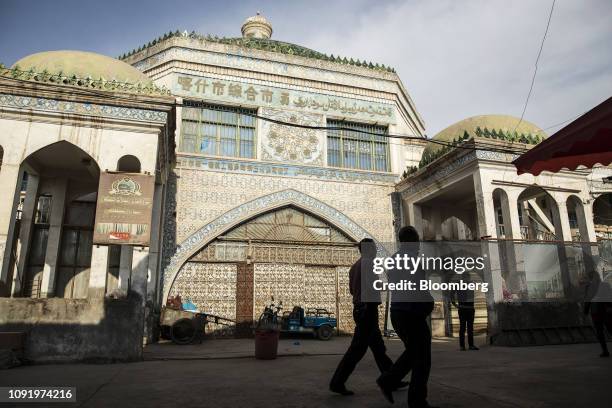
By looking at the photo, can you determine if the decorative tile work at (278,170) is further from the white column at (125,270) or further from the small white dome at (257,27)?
the small white dome at (257,27)

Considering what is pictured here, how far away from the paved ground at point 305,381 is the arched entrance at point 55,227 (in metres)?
4.20

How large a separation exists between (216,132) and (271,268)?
4311 mm

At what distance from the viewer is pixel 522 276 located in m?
10.4

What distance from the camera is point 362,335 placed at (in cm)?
417

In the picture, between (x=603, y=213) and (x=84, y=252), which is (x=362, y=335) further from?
(x=603, y=213)

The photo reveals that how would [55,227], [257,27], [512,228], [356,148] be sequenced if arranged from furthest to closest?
[257,27] < [356,148] < [512,228] < [55,227]

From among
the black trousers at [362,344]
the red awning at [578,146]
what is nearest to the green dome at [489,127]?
the red awning at [578,146]

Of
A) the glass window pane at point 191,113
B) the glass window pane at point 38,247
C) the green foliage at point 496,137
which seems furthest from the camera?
the glass window pane at point 191,113

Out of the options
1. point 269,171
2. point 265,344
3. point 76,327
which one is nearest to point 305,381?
point 265,344

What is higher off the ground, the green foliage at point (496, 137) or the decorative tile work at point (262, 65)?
the decorative tile work at point (262, 65)

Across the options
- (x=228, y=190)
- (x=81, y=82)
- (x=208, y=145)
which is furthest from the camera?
(x=208, y=145)

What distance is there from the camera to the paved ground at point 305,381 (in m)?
3.66

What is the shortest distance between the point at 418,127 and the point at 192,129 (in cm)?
864

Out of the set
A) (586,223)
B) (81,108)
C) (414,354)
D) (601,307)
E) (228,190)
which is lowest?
(414,354)
